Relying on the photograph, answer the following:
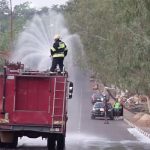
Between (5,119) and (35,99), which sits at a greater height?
(35,99)

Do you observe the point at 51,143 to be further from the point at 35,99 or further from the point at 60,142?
the point at 35,99

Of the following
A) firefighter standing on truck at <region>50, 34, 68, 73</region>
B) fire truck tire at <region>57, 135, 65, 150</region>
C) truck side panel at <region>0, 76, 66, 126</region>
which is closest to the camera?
truck side panel at <region>0, 76, 66, 126</region>

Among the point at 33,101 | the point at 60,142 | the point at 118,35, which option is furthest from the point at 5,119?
the point at 118,35

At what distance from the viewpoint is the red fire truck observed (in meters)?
22.4

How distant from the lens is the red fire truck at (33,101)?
22.4 m

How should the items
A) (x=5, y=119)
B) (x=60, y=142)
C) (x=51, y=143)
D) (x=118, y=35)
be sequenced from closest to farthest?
(x=5, y=119) → (x=60, y=142) → (x=51, y=143) → (x=118, y=35)

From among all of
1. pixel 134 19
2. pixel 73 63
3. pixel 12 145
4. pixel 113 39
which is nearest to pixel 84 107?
pixel 73 63

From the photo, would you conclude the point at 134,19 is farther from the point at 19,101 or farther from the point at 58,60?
the point at 19,101

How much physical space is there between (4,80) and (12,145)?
4.57m

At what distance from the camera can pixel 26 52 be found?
33.8 meters

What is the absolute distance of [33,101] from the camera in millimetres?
22750

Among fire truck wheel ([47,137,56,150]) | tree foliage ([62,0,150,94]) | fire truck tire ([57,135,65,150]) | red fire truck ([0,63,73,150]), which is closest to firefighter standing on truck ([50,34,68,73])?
red fire truck ([0,63,73,150])

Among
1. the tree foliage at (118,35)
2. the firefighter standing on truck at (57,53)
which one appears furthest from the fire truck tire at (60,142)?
the tree foliage at (118,35)

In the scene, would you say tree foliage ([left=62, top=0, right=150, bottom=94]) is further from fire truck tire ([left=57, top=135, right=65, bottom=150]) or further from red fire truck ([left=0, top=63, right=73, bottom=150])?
red fire truck ([left=0, top=63, right=73, bottom=150])
